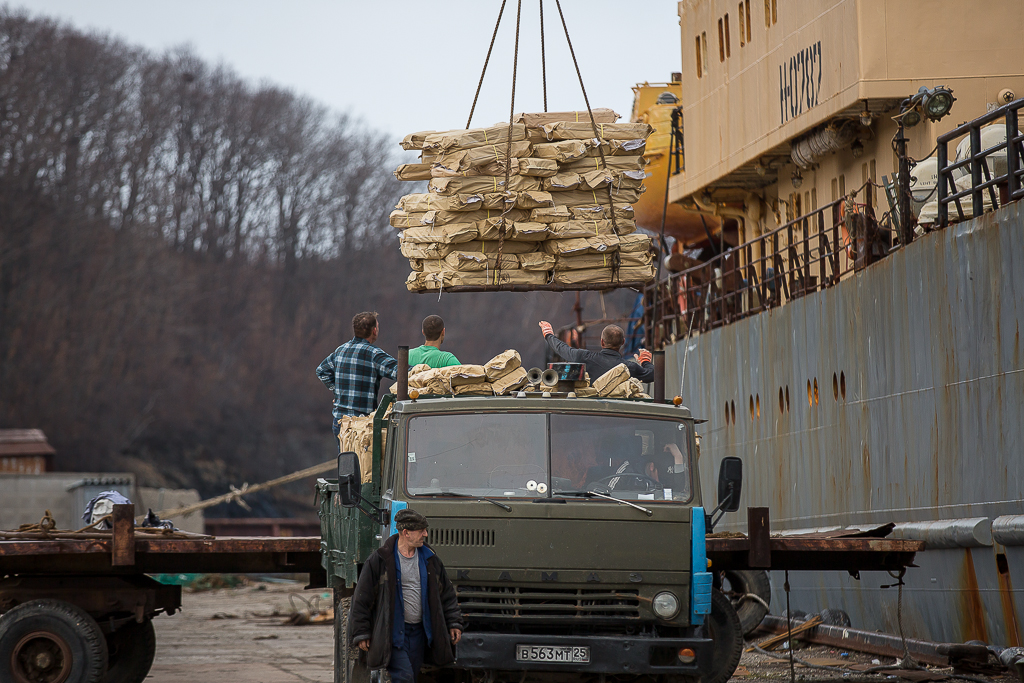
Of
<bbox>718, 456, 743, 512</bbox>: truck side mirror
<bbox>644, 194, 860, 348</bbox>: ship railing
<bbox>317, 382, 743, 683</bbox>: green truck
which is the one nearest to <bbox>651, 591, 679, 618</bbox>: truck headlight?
<bbox>317, 382, 743, 683</bbox>: green truck

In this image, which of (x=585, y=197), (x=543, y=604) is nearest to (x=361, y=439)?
(x=543, y=604)

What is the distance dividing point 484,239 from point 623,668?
4083 mm

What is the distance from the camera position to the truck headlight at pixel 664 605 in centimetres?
859

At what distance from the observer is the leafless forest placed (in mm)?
52062

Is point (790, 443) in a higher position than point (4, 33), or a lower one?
lower

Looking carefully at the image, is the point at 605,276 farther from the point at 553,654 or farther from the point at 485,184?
the point at 553,654

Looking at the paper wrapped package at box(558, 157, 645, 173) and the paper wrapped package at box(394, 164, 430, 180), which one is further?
the paper wrapped package at box(394, 164, 430, 180)

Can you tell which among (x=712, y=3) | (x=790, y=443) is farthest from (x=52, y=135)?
(x=790, y=443)

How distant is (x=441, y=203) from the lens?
1130 centimetres

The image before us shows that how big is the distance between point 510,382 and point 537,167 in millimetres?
2271

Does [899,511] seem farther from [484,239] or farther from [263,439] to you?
[263,439]

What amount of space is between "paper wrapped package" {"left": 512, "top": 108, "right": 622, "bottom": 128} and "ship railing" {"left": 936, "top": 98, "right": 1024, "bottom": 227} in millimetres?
2970

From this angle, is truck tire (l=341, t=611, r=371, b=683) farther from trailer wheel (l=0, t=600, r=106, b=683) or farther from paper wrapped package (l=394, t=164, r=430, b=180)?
paper wrapped package (l=394, t=164, r=430, b=180)

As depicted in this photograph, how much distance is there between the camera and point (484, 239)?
1123 cm
